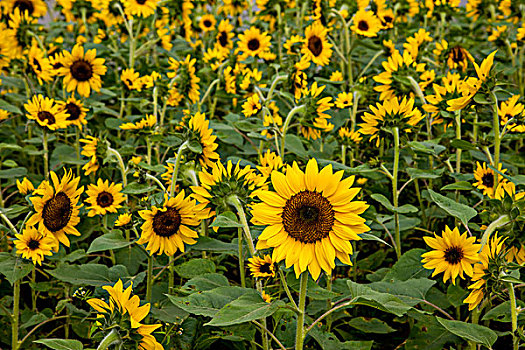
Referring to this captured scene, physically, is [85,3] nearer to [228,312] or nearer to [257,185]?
[257,185]

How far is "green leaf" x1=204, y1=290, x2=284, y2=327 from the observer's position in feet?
3.23

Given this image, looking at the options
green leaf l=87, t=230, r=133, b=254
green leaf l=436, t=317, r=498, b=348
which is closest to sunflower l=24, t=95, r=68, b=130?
green leaf l=87, t=230, r=133, b=254

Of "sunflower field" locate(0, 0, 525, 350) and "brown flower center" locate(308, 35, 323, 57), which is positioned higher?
"brown flower center" locate(308, 35, 323, 57)

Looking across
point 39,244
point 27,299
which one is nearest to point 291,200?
point 39,244

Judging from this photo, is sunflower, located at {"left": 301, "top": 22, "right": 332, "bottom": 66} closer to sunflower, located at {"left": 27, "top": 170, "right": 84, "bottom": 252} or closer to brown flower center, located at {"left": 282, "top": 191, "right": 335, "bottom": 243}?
sunflower, located at {"left": 27, "top": 170, "right": 84, "bottom": 252}

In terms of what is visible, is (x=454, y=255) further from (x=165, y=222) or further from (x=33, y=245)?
(x=33, y=245)

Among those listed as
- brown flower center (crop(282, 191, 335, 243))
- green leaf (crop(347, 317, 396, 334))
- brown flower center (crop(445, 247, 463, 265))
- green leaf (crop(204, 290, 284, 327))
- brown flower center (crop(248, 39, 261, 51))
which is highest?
brown flower center (crop(282, 191, 335, 243))

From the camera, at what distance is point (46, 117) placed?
2.22m

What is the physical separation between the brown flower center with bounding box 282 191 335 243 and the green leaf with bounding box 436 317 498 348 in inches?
16.6

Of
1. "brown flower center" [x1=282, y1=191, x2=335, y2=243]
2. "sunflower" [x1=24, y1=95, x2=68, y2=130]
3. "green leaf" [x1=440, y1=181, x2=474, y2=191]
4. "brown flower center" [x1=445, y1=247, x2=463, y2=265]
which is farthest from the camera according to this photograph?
"sunflower" [x1=24, y1=95, x2=68, y2=130]

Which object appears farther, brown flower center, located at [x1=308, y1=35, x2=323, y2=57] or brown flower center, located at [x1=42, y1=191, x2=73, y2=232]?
brown flower center, located at [x1=308, y1=35, x2=323, y2=57]

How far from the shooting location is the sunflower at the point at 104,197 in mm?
1867

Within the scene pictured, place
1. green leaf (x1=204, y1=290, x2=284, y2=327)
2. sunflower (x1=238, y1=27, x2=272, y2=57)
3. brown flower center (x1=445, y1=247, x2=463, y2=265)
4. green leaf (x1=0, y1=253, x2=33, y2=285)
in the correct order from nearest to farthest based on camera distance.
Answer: green leaf (x1=204, y1=290, x2=284, y2=327), brown flower center (x1=445, y1=247, x2=463, y2=265), green leaf (x1=0, y1=253, x2=33, y2=285), sunflower (x1=238, y1=27, x2=272, y2=57)

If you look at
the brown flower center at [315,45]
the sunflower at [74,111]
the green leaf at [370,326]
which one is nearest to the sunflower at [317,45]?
the brown flower center at [315,45]
